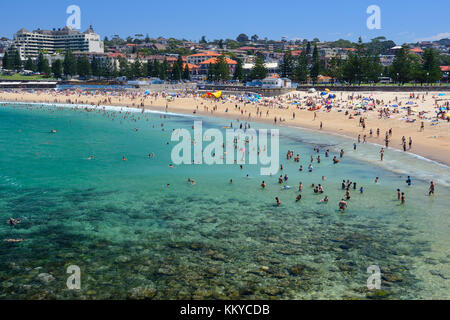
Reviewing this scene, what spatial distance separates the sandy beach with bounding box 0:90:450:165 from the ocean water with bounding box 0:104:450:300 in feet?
27.0

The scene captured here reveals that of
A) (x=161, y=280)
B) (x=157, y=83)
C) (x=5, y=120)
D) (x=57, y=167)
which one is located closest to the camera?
(x=161, y=280)

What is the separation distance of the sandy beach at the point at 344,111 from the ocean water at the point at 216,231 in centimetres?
822

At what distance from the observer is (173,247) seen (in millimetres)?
18141

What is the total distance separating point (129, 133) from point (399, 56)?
6839 cm

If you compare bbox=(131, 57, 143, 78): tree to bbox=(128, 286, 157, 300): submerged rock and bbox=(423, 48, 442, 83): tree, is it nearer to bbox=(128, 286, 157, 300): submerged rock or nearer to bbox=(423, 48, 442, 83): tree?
bbox=(423, 48, 442, 83): tree

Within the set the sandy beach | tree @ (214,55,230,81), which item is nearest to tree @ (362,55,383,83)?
the sandy beach

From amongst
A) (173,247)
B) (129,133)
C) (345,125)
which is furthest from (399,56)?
(173,247)

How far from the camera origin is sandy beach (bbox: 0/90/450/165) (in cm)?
4384

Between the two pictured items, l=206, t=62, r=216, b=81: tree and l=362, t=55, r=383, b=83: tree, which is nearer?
l=362, t=55, r=383, b=83: tree

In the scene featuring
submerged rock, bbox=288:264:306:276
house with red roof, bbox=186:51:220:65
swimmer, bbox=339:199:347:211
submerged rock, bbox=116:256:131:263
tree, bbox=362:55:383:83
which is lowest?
submerged rock, bbox=288:264:306:276

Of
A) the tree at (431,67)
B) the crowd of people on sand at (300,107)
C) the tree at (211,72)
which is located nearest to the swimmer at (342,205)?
the crowd of people on sand at (300,107)
